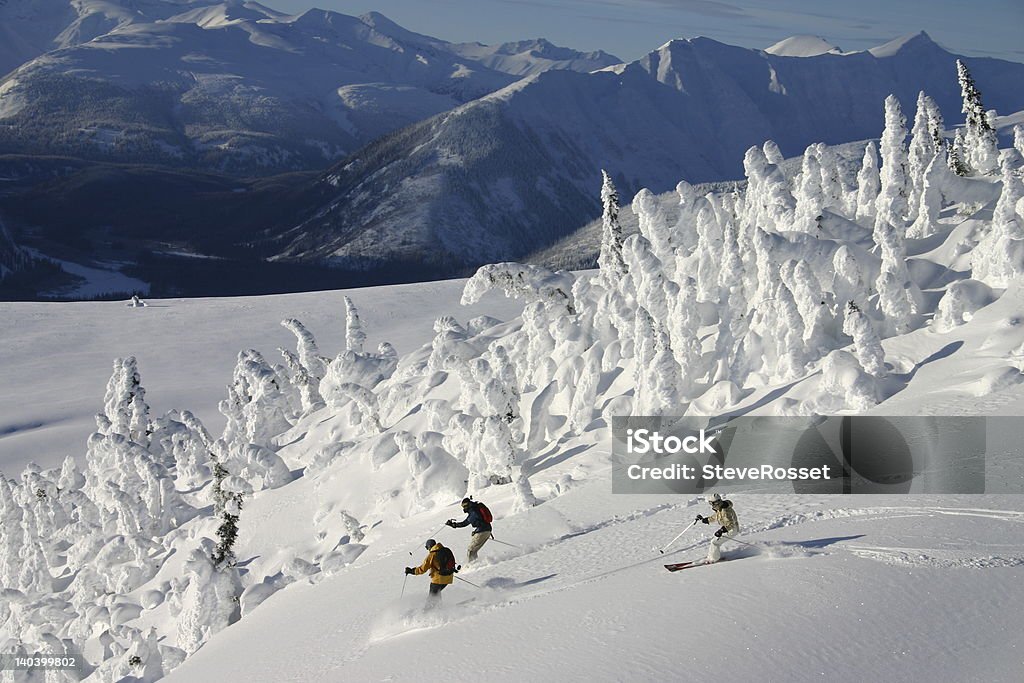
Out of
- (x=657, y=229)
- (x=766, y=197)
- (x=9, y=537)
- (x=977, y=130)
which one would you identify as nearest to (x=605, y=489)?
(x=657, y=229)

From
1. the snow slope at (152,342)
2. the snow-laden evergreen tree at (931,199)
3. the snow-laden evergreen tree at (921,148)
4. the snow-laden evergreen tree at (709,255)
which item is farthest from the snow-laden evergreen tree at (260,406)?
the snow-laden evergreen tree at (921,148)

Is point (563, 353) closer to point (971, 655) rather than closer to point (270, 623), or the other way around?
point (270, 623)

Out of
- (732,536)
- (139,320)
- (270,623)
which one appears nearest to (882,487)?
(732,536)

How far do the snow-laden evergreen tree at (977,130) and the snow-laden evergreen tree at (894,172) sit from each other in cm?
239

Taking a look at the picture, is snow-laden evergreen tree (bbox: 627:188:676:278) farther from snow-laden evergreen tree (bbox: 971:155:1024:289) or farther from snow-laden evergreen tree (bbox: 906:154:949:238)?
snow-laden evergreen tree (bbox: 971:155:1024:289)

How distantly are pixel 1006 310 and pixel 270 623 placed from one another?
59.2 feet

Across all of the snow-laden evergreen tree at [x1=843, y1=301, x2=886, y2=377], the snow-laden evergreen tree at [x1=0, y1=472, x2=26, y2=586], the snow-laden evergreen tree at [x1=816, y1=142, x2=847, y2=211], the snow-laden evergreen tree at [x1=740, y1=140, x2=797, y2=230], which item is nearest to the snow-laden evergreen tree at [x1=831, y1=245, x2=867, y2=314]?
the snow-laden evergreen tree at [x1=843, y1=301, x2=886, y2=377]

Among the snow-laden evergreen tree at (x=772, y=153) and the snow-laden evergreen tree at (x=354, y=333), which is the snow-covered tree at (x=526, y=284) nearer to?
the snow-laden evergreen tree at (x=772, y=153)

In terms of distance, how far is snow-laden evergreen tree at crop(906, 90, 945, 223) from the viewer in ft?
108

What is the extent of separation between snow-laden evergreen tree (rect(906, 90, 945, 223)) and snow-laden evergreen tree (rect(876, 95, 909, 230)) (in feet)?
2.62

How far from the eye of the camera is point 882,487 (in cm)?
1842

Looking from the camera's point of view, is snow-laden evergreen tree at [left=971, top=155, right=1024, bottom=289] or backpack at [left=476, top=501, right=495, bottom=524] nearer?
backpack at [left=476, top=501, right=495, bottom=524]

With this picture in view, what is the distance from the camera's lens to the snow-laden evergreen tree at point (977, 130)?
33.1 metres

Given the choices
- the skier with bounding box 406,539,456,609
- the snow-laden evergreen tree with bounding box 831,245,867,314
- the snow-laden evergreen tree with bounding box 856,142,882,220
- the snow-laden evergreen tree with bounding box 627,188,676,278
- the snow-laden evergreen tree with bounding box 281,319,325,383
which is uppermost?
the snow-laden evergreen tree with bounding box 856,142,882,220
